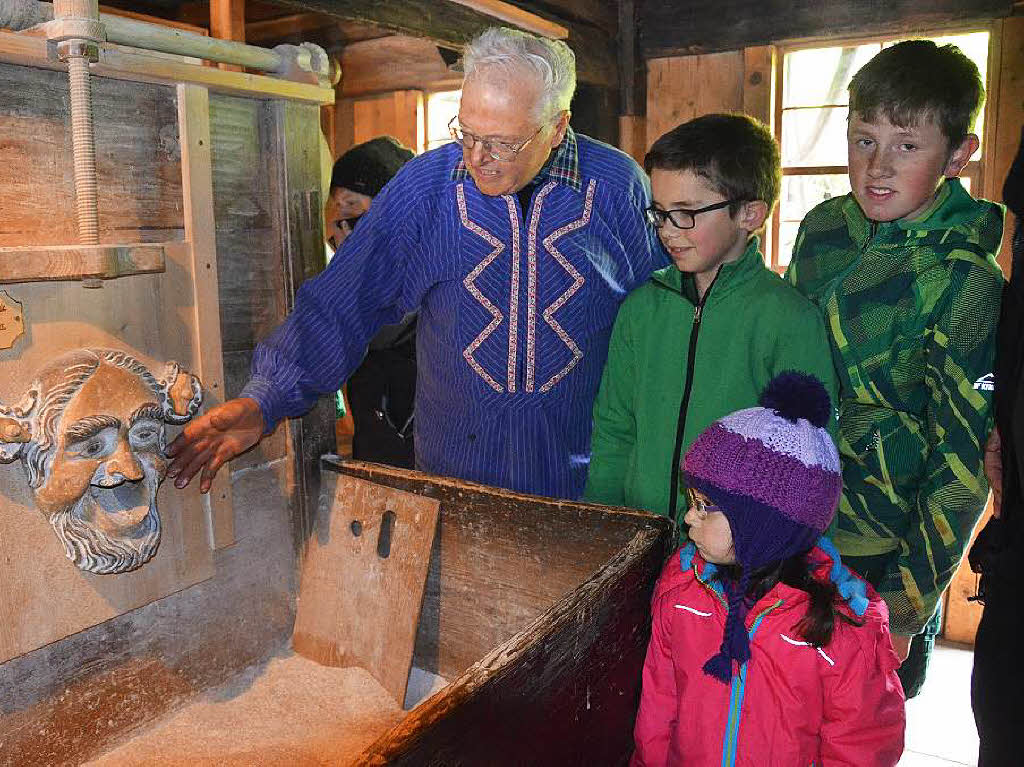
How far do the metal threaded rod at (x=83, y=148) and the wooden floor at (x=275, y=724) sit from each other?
89cm

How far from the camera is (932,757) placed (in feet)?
10.2

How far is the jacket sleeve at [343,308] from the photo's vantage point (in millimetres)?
1771

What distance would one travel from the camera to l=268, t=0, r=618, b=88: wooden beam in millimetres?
2699

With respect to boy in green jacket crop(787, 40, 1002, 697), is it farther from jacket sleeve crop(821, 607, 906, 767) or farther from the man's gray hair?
the man's gray hair

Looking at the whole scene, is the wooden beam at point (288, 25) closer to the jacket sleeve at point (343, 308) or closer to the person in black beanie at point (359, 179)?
the person in black beanie at point (359, 179)

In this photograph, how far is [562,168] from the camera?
1.90 m

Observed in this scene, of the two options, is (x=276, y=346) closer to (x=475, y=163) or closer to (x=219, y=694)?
(x=475, y=163)

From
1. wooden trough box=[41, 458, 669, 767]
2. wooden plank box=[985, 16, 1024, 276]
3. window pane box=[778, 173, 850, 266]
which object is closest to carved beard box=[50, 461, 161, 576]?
wooden trough box=[41, 458, 669, 767]

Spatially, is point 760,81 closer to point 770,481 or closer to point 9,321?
point 770,481

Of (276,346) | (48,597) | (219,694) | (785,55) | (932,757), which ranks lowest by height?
(932,757)

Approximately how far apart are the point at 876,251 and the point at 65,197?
138 centimetres

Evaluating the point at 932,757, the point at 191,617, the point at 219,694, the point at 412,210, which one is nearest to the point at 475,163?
the point at 412,210

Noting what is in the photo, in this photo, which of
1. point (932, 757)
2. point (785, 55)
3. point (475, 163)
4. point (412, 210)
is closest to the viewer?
point (475, 163)

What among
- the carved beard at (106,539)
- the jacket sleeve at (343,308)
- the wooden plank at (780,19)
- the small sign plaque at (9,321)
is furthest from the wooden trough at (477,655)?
the wooden plank at (780,19)
